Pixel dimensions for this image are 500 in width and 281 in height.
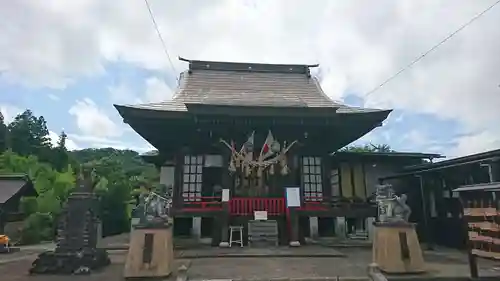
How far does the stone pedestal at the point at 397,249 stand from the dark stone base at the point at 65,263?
5761 mm

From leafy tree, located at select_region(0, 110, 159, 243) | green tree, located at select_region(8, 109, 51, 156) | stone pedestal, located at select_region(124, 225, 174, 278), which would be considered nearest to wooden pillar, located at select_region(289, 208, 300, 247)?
stone pedestal, located at select_region(124, 225, 174, 278)

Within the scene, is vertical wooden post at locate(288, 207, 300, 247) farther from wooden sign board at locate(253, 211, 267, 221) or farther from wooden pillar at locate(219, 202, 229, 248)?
wooden pillar at locate(219, 202, 229, 248)

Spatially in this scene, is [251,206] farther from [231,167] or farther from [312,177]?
[312,177]

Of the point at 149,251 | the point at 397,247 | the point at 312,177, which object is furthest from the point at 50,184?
the point at 397,247

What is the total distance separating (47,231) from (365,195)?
1531cm

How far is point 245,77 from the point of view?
18500 millimetres

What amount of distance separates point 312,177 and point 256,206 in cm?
275

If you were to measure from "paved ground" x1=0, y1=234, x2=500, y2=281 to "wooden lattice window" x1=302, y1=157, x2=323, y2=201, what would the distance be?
449 cm

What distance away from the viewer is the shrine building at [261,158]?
486 inches

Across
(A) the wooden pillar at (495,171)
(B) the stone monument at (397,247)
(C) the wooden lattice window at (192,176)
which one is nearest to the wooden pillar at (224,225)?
(C) the wooden lattice window at (192,176)

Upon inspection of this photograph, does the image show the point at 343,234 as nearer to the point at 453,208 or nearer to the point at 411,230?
the point at 453,208

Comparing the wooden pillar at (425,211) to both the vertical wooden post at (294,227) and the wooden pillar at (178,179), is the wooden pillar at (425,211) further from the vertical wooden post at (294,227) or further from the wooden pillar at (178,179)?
the wooden pillar at (178,179)

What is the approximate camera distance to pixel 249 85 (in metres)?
17.7

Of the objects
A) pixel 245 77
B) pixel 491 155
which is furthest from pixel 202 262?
pixel 245 77
